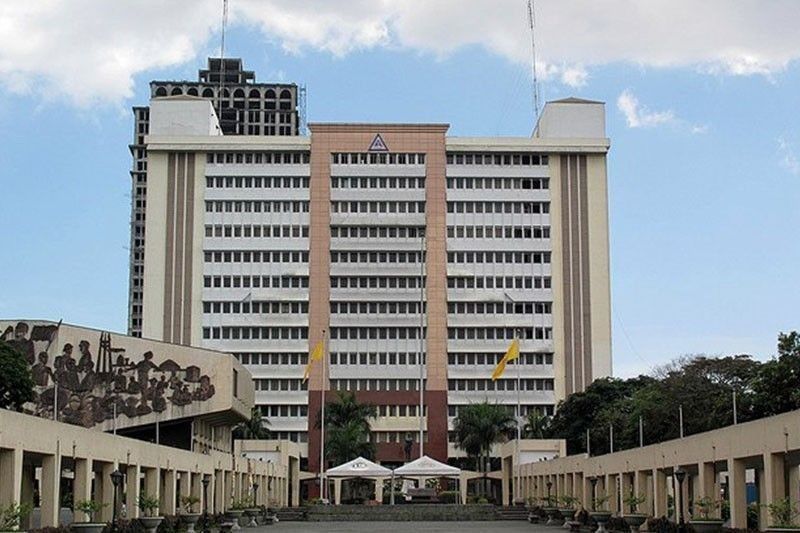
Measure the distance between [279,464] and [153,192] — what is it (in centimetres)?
3838

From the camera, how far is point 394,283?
4646 inches

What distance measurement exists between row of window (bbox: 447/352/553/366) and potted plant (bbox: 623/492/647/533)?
68002 mm

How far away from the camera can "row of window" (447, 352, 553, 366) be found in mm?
116812

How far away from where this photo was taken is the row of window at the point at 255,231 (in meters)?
117

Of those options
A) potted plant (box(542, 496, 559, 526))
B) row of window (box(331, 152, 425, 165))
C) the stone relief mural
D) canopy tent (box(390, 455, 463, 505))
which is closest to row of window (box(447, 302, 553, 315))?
row of window (box(331, 152, 425, 165))

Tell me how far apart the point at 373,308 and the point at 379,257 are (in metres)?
5.07

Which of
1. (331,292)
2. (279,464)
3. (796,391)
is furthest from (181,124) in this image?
(796,391)

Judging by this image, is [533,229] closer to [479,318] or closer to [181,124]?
[479,318]

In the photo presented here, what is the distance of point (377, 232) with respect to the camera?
118 meters

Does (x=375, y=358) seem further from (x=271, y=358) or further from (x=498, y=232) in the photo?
(x=498, y=232)

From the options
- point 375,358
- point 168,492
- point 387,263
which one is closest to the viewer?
point 168,492

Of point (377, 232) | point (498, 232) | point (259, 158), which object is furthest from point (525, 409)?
point (259, 158)

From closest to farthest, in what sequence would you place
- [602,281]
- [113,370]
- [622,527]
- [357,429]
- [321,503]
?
[622,527] → [113,370] → [321,503] → [357,429] → [602,281]

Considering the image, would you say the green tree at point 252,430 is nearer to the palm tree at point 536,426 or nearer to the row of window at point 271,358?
the row of window at point 271,358
